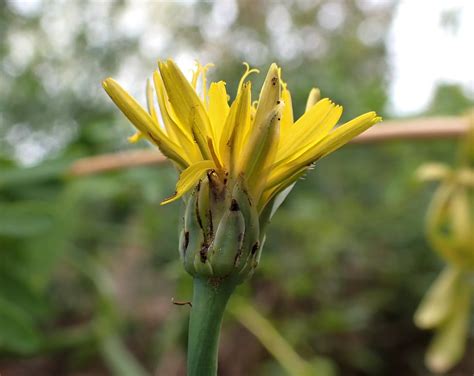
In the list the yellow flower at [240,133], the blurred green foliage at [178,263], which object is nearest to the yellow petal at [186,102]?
the yellow flower at [240,133]

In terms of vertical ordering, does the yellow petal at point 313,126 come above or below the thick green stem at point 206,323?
above

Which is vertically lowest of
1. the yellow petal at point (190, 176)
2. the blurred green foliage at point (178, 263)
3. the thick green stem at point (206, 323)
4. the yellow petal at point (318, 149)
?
the thick green stem at point (206, 323)

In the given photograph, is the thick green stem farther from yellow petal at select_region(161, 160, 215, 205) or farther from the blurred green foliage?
the blurred green foliage

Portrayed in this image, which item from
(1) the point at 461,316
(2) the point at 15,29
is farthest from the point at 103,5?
(1) the point at 461,316

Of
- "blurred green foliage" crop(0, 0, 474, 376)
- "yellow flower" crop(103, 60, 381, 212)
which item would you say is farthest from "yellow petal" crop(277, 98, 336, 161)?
"blurred green foliage" crop(0, 0, 474, 376)

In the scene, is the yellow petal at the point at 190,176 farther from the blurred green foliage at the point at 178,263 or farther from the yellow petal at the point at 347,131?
the blurred green foliage at the point at 178,263

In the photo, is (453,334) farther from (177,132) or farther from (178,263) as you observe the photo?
(177,132)

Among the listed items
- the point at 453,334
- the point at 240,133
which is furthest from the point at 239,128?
the point at 453,334
